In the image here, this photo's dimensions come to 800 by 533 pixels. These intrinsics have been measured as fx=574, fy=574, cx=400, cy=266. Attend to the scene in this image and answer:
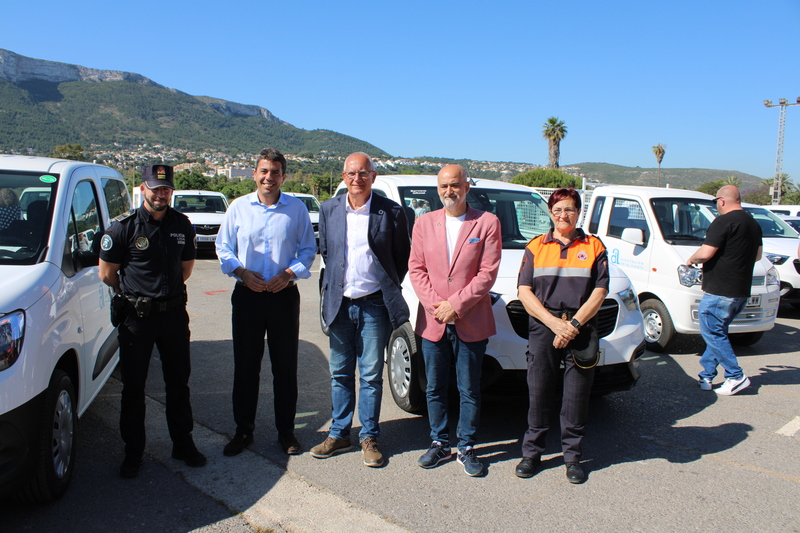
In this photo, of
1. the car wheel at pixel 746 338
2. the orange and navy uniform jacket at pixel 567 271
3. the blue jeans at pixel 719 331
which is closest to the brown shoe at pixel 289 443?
the orange and navy uniform jacket at pixel 567 271

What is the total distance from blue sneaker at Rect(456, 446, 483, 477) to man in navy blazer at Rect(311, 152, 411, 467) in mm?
518

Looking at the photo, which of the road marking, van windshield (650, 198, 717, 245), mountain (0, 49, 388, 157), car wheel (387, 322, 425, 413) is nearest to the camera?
car wheel (387, 322, 425, 413)

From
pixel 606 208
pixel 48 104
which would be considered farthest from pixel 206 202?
pixel 48 104

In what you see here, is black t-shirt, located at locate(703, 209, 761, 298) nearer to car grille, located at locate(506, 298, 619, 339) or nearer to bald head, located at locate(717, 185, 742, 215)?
bald head, located at locate(717, 185, 742, 215)

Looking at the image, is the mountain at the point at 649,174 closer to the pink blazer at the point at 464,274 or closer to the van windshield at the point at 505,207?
the van windshield at the point at 505,207

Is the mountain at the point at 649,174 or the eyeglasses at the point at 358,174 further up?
the mountain at the point at 649,174

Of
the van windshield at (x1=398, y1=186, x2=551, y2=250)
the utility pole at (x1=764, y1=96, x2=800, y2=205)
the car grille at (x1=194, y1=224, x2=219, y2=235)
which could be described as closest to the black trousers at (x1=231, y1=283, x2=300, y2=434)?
the van windshield at (x1=398, y1=186, x2=551, y2=250)

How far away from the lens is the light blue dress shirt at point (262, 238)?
3.76 meters

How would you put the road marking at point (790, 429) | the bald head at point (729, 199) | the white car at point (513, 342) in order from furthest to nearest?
the bald head at point (729, 199)
the road marking at point (790, 429)
the white car at point (513, 342)

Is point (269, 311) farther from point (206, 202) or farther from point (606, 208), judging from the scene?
point (206, 202)

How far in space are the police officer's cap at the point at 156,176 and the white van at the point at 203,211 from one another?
12200 mm

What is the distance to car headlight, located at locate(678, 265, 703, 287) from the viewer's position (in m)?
6.17

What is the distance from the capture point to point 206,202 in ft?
55.5

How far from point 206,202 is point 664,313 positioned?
13.8m
